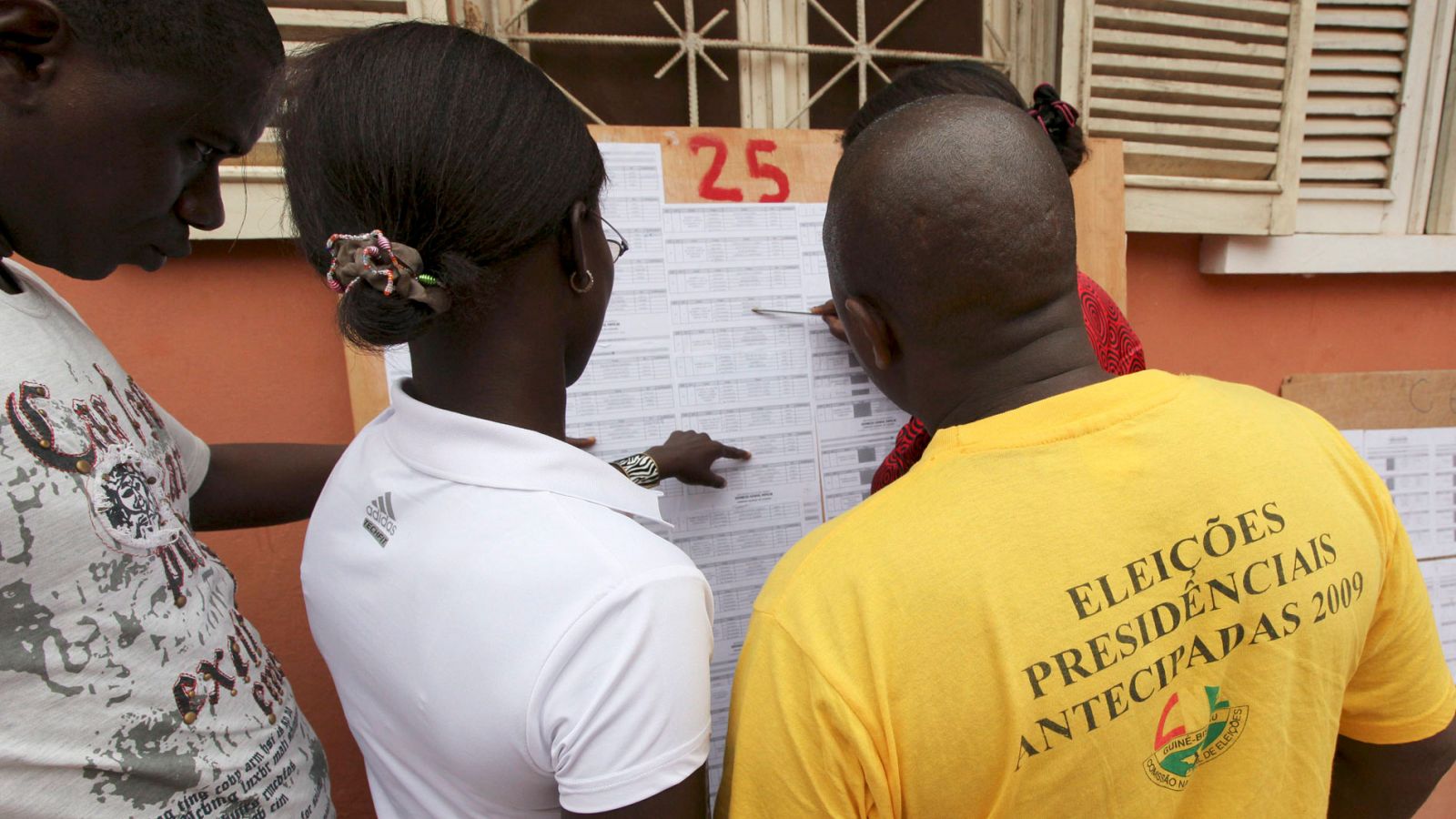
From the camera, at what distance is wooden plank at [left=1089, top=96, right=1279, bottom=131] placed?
70.1 inches

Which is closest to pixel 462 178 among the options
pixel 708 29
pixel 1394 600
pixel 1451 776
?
pixel 1394 600

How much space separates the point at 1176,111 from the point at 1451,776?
1857 millimetres

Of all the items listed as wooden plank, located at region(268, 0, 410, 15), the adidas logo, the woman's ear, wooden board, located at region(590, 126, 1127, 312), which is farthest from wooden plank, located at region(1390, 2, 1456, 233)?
the adidas logo

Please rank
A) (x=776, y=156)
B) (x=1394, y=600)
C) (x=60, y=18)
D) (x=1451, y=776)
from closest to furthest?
1. (x=60, y=18)
2. (x=1394, y=600)
3. (x=776, y=156)
4. (x=1451, y=776)

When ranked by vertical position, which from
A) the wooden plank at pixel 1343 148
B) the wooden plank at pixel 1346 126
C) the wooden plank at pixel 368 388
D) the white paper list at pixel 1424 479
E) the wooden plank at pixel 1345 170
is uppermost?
the wooden plank at pixel 1346 126

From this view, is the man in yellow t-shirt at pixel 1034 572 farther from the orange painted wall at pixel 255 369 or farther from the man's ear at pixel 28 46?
the orange painted wall at pixel 255 369

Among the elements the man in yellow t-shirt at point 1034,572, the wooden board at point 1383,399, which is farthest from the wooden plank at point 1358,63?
the man in yellow t-shirt at point 1034,572

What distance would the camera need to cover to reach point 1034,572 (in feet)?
1.91

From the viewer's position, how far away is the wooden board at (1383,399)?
6.54ft

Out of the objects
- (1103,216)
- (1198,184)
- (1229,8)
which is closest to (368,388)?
(1103,216)

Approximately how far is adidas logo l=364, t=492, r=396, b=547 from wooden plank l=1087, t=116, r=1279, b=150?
1752 millimetres

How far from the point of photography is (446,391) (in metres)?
0.70

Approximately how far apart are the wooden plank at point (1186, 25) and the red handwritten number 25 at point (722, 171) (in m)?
1.01

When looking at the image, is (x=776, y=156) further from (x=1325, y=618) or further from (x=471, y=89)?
(x=1325, y=618)
